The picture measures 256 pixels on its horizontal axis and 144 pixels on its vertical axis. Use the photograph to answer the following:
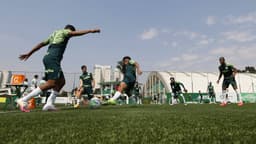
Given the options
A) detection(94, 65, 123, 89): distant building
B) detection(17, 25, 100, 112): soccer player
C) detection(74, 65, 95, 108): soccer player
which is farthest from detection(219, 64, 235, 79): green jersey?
detection(94, 65, 123, 89): distant building

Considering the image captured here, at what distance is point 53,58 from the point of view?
6129mm

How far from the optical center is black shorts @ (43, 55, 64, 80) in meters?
6.04

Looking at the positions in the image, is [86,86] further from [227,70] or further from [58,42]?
[227,70]

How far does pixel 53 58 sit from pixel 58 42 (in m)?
0.44

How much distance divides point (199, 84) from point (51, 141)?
47365 millimetres

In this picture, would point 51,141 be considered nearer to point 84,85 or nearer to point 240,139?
point 240,139

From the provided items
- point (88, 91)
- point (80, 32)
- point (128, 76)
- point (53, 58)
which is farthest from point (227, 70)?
point (53, 58)

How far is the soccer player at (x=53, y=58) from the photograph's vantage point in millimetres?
6047

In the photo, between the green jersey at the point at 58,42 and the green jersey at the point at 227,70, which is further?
the green jersey at the point at 227,70

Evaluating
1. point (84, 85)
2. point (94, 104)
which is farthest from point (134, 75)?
point (84, 85)

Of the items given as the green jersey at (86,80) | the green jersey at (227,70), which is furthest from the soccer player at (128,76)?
the green jersey at (227,70)

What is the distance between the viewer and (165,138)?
7.20 ft

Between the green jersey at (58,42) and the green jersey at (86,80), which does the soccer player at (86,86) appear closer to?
the green jersey at (86,80)

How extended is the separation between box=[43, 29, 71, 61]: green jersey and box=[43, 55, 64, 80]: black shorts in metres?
0.11
